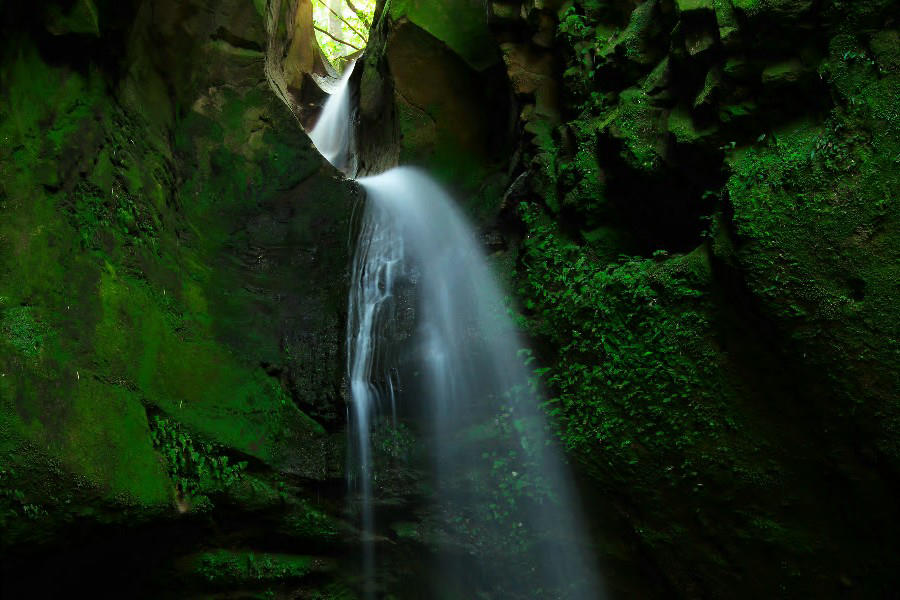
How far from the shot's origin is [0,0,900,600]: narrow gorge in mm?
4539

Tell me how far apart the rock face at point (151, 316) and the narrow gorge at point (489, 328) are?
0.03m

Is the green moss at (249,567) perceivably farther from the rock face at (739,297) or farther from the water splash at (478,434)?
the rock face at (739,297)

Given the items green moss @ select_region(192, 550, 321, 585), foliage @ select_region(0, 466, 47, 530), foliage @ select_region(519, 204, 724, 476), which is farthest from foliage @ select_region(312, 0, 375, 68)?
foliage @ select_region(0, 466, 47, 530)

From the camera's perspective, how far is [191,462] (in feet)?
19.6

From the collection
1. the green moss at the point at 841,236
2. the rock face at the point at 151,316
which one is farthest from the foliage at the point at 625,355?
the rock face at the point at 151,316

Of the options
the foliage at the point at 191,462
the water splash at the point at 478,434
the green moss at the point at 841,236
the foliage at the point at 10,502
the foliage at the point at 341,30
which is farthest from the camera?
the foliage at the point at 341,30

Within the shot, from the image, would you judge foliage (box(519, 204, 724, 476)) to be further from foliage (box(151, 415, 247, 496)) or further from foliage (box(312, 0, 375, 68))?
foliage (box(312, 0, 375, 68))

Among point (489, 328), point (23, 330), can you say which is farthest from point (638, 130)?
point (23, 330)

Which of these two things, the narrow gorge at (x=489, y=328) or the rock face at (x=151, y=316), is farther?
the rock face at (x=151, y=316)

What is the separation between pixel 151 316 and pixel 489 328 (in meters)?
3.74

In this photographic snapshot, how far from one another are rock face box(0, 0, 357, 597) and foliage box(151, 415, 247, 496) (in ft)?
0.07

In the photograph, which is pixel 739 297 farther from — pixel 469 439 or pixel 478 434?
pixel 469 439

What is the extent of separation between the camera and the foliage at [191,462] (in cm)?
580

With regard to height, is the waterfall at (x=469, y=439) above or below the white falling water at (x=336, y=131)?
below
